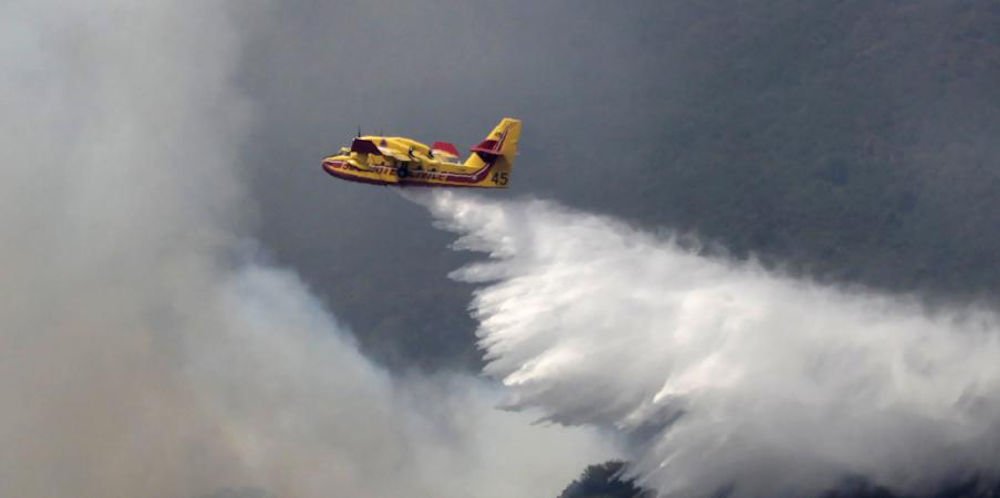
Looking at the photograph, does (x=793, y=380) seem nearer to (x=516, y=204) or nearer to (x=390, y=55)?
(x=516, y=204)

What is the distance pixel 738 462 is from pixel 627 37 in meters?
51.4

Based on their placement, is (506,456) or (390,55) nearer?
(506,456)

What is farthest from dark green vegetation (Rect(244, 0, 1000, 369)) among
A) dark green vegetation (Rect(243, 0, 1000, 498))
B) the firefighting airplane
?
the firefighting airplane

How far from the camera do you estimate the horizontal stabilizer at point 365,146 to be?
91062 mm

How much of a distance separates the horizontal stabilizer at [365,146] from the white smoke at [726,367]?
2928mm

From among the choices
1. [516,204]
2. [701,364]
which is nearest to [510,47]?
[516,204]

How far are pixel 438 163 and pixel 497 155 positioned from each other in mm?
2143

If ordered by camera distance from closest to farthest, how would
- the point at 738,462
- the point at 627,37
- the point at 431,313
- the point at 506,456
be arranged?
the point at 738,462 → the point at 506,456 → the point at 431,313 → the point at 627,37

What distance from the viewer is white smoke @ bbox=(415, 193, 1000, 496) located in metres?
85.9

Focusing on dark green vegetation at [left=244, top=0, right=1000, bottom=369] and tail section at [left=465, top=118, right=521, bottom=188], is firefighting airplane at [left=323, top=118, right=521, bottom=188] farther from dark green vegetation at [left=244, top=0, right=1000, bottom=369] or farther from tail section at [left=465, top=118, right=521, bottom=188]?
dark green vegetation at [left=244, top=0, right=1000, bottom=369]

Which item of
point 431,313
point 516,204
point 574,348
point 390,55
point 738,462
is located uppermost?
point 390,55

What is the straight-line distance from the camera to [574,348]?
88.2 metres

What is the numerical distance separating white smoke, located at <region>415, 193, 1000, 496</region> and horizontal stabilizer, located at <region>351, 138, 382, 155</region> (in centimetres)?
293

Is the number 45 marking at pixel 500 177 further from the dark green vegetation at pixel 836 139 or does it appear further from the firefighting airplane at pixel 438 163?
the dark green vegetation at pixel 836 139
